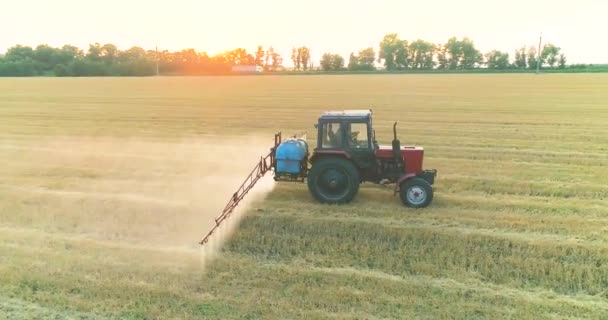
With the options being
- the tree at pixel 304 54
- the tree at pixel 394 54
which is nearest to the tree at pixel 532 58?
the tree at pixel 394 54

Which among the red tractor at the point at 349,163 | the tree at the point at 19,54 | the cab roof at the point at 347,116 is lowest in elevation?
the red tractor at the point at 349,163

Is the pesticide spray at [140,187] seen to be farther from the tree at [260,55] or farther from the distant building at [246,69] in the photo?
the tree at [260,55]

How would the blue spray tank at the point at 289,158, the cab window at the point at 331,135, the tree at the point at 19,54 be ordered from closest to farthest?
the cab window at the point at 331,135 < the blue spray tank at the point at 289,158 < the tree at the point at 19,54

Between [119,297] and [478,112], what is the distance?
2017cm

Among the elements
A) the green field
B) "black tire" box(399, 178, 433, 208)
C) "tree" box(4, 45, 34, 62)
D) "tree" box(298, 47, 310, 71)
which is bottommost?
the green field

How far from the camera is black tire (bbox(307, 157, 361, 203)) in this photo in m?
7.80

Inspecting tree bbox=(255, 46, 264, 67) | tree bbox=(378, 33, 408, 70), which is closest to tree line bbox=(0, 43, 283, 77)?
tree bbox=(255, 46, 264, 67)

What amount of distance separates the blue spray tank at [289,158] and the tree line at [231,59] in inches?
3461

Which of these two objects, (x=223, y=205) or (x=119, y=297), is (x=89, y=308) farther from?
(x=223, y=205)

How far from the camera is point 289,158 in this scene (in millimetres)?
7973

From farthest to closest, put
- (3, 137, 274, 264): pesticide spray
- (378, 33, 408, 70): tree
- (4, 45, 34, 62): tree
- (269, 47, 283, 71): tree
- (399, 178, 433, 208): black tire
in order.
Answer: (269, 47, 283, 71): tree < (378, 33, 408, 70): tree < (4, 45, 34, 62): tree < (399, 178, 433, 208): black tire < (3, 137, 274, 264): pesticide spray

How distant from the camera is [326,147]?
7949mm

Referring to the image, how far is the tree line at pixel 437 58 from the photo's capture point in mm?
106312

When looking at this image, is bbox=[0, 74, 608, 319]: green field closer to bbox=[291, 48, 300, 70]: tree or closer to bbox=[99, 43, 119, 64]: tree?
bbox=[99, 43, 119, 64]: tree
